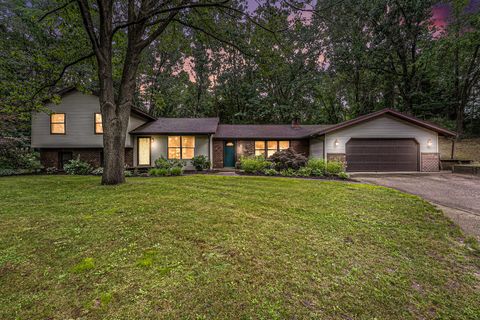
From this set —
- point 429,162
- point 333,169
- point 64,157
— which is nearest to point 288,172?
point 333,169

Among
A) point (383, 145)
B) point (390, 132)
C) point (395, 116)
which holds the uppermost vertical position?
point (395, 116)

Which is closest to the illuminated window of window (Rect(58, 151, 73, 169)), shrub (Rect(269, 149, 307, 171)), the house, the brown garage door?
the house

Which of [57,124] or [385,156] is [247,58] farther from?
[57,124]

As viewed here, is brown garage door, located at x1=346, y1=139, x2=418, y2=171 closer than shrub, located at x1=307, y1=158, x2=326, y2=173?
No

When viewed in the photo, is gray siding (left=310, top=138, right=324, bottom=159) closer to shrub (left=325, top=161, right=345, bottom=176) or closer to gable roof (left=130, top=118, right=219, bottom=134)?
shrub (left=325, top=161, right=345, bottom=176)

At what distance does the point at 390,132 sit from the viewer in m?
12.9

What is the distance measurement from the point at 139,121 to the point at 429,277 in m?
15.7

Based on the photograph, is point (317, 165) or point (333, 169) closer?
point (333, 169)

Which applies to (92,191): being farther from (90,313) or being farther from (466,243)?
(466,243)

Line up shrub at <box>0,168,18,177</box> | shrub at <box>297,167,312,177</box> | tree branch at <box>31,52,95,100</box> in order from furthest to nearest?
shrub at <box>0,168,18,177</box> → shrub at <box>297,167,312,177</box> → tree branch at <box>31,52,95,100</box>

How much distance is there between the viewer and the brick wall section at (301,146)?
1543cm

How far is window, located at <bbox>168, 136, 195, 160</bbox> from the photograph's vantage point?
13.9m

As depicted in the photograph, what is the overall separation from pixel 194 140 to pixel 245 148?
12.6 ft

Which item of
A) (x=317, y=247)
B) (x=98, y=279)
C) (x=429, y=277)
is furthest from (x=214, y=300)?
(x=429, y=277)
